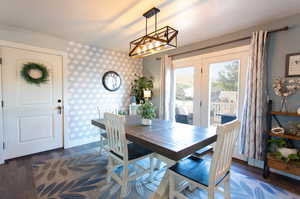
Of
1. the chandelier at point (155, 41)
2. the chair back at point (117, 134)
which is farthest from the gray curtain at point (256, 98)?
the chair back at point (117, 134)

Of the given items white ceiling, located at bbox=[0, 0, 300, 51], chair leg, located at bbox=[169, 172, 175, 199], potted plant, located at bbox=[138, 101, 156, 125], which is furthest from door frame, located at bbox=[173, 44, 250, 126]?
chair leg, located at bbox=[169, 172, 175, 199]

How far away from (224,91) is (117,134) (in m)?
2.28

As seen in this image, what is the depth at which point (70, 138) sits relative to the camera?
331 cm

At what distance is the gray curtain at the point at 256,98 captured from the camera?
2.30 metres

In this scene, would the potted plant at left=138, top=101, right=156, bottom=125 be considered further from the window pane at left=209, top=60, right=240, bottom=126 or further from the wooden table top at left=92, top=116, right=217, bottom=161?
the window pane at left=209, top=60, right=240, bottom=126

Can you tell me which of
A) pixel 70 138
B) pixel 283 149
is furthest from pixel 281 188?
pixel 70 138

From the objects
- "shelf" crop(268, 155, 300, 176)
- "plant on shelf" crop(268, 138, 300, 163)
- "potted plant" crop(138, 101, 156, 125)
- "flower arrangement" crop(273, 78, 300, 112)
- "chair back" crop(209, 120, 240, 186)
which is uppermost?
"flower arrangement" crop(273, 78, 300, 112)

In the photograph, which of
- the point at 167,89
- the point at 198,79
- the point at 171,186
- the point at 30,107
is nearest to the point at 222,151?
the point at 171,186

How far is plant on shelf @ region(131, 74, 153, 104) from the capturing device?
13.6 feet

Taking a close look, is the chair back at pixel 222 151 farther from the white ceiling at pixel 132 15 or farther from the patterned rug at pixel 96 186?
the white ceiling at pixel 132 15

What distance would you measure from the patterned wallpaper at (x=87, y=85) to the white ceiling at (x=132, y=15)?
2.02ft

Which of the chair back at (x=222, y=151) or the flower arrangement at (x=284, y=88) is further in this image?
the flower arrangement at (x=284, y=88)

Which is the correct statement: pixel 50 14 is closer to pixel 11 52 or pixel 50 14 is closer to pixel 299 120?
pixel 11 52

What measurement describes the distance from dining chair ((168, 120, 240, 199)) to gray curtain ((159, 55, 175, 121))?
206cm
